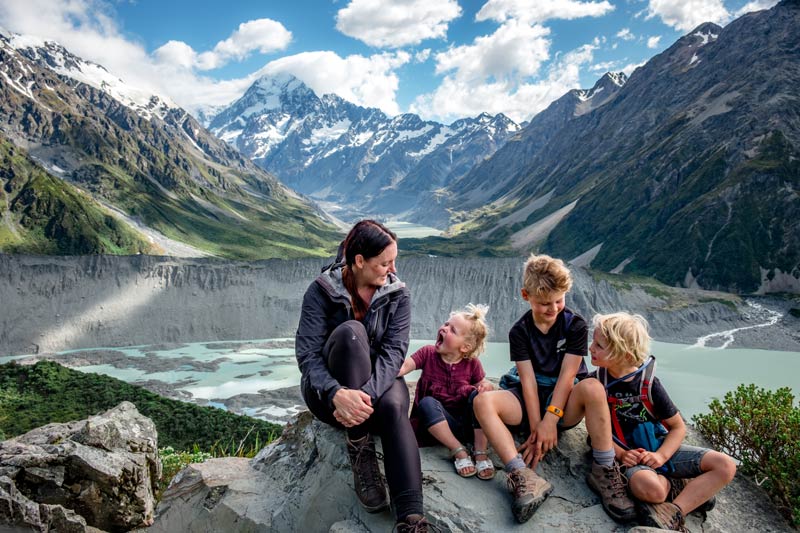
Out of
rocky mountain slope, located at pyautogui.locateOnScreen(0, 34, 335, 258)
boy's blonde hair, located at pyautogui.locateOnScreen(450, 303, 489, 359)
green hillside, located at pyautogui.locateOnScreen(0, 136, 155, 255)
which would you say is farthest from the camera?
rocky mountain slope, located at pyautogui.locateOnScreen(0, 34, 335, 258)

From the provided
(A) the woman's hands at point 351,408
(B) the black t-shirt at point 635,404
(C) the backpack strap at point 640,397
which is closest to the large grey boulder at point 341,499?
(C) the backpack strap at point 640,397

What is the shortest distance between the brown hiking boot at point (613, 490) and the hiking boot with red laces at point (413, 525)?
1741mm

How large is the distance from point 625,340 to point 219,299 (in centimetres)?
6033

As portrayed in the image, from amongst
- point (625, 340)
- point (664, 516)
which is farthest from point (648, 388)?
point (664, 516)

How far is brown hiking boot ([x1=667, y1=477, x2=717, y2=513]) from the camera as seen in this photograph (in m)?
4.77

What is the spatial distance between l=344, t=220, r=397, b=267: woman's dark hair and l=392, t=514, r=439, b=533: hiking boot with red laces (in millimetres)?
2520

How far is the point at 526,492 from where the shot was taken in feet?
14.8

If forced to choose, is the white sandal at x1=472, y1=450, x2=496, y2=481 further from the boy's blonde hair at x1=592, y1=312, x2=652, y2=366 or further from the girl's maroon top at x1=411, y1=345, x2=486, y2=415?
the boy's blonde hair at x1=592, y1=312, x2=652, y2=366

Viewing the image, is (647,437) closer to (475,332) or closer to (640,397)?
(640,397)

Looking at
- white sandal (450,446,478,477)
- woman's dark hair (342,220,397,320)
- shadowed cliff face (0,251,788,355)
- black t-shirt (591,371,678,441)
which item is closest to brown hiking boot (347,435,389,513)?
white sandal (450,446,478,477)

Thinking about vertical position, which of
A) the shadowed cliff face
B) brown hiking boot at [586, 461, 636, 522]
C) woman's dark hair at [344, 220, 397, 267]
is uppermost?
woman's dark hair at [344, 220, 397, 267]

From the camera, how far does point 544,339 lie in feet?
18.9

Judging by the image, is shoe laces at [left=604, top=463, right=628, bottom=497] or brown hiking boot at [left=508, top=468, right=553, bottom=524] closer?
brown hiking boot at [left=508, top=468, right=553, bottom=524]

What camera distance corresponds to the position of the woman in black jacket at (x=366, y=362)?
452 centimetres
